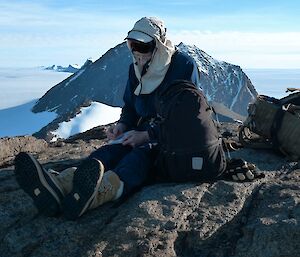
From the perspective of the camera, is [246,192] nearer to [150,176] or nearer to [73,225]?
[150,176]

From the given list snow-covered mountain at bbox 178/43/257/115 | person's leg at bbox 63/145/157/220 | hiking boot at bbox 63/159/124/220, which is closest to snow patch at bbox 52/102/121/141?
person's leg at bbox 63/145/157/220

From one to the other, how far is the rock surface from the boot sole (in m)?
0.28

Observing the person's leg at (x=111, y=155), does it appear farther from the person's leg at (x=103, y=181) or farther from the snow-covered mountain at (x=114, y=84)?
the snow-covered mountain at (x=114, y=84)

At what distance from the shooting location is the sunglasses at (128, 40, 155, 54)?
20.2 feet

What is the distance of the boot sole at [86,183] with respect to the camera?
15.3ft

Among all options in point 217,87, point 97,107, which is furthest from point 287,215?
point 217,87

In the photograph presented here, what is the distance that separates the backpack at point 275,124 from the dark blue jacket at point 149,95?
5.76ft

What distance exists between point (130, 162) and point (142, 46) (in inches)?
59.1

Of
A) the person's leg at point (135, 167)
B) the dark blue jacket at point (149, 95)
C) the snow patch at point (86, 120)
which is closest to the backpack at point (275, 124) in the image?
the dark blue jacket at point (149, 95)

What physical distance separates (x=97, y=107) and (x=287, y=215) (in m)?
83.1

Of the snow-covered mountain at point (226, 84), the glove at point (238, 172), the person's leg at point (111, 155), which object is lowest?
the snow-covered mountain at point (226, 84)

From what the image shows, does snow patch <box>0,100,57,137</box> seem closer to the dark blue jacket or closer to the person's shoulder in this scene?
the dark blue jacket

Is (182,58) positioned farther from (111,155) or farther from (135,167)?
(135,167)

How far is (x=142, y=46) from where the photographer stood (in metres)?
6.19
